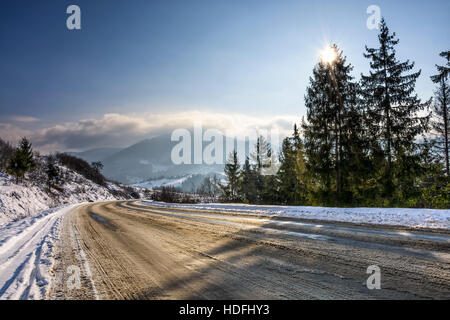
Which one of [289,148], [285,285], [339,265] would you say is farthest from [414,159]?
[285,285]

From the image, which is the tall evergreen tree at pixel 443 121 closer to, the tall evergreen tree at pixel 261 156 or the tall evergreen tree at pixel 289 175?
the tall evergreen tree at pixel 289 175

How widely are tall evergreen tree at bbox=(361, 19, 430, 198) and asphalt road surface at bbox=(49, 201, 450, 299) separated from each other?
13139mm

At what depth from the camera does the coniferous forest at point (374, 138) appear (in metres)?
15.5

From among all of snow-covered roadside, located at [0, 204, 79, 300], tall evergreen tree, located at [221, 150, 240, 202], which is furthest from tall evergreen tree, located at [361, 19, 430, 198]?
tall evergreen tree, located at [221, 150, 240, 202]

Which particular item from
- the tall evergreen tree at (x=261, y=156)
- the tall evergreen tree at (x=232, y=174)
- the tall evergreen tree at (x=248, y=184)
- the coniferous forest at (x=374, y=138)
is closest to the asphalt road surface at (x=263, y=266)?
the coniferous forest at (x=374, y=138)

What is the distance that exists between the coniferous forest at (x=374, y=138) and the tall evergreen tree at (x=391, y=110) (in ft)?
0.18

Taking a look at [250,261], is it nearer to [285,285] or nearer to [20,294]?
[285,285]

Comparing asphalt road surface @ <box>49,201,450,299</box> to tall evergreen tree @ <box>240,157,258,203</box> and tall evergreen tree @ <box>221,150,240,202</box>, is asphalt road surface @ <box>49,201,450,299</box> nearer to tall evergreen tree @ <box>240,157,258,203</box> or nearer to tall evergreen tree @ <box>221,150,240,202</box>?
tall evergreen tree @ <box>240,157,258,203</box>

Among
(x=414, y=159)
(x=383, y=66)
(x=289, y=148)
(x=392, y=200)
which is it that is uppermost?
(x=383, y=66)

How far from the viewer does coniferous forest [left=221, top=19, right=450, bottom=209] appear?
50.7 ft

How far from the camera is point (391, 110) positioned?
16.4 meters

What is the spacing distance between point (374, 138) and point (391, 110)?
2.26m
